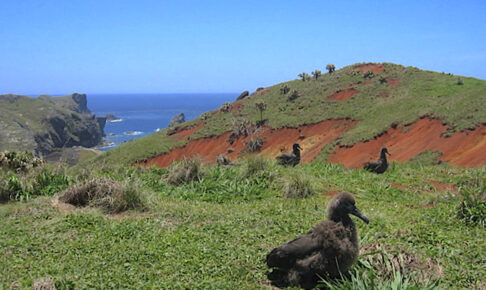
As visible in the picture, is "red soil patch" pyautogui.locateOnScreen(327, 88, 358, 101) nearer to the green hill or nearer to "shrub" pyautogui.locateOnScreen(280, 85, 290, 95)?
"shrub" pyautogui.locateOnScreen(280, 85, 290, 95)

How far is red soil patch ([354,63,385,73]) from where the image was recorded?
48.2m

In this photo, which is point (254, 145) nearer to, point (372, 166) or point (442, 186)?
point (372, 166)

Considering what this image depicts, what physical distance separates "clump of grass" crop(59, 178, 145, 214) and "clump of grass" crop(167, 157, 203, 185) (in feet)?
8.10

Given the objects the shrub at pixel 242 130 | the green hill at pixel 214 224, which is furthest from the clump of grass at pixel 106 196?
the shrub at pixel 242 130

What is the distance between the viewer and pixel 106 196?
9.32 metres

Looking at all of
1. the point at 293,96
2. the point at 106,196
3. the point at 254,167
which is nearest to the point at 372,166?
the point at 254,167

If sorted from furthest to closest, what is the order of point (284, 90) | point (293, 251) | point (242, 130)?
point (284, 90), point (242, 130), point (293, 251)

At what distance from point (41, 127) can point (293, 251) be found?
383 feet

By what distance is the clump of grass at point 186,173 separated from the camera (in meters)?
12.0

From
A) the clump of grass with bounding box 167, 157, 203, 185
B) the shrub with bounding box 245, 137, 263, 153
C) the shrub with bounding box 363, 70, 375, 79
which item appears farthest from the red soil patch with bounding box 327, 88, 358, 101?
the clump of grass with bounding box 167, 157, 203, 185

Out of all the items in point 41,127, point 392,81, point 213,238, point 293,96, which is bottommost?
point 41,127

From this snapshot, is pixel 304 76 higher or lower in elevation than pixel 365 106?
higher

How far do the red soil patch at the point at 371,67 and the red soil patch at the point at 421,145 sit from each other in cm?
2083

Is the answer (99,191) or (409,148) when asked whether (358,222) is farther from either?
(409,148)
